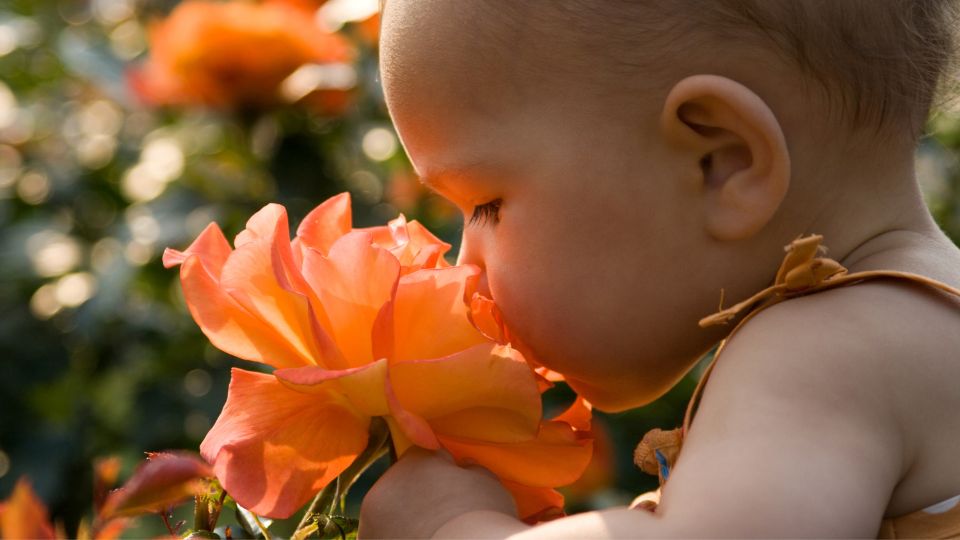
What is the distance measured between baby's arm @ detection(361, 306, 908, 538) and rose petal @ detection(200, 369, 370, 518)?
0.13 metres

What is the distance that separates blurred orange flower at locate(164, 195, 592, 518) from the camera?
1.15 meters

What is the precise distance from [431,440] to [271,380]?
166mm

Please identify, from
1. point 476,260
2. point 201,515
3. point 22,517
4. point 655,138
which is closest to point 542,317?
point 476,260

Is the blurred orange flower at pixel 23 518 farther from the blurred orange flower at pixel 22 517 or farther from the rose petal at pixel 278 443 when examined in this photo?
the rose petal at pixel 278 443

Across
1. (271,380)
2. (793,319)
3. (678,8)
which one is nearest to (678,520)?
(793,319)

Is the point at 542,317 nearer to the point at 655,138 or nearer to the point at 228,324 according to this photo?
the point at 655,138

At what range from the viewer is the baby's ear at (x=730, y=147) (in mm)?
1257

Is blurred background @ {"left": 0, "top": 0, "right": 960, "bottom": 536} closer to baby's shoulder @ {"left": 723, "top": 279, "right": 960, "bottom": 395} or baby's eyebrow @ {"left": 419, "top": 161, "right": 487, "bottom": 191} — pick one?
baby's eyebrow @ {"left": 419, "top": 161, "right": 487, "bottom": 191}

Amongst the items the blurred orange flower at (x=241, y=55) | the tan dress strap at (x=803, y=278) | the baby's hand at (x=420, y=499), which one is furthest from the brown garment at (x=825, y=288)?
the blurred orange flower at (x=241, y=55)

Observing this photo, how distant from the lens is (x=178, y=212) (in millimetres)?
2893

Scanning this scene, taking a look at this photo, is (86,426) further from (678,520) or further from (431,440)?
(678,520)

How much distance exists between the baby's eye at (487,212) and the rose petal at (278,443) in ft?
0.94

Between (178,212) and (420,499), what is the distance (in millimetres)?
1834

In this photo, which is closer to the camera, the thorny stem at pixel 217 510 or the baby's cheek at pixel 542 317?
the thorny stem at pixel 217 510
